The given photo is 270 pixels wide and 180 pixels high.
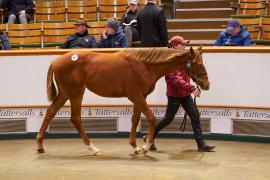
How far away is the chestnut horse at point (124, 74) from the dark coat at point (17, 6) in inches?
239

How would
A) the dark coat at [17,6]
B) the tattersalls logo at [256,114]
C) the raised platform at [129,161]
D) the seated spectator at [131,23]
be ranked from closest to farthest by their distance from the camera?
the raised platform at [129,161]
the tattersalls logo at [256,114]
the seated spectator at [131,23]
the dark coat at [17,6]

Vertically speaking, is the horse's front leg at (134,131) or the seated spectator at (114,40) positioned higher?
the seated spectator at (114,40)

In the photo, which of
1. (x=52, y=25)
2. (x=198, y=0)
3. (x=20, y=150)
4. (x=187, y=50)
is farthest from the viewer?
(x=198, y=0)

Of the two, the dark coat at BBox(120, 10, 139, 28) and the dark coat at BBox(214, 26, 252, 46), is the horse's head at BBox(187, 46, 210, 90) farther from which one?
the dark coat at BBox(120, 10, 139, 28)

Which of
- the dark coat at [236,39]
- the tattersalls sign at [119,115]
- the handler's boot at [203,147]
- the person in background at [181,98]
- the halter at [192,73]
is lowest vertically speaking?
the handler's boot at [203,147]

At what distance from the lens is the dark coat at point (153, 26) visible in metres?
10.8

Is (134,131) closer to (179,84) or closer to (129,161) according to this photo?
(129,161)

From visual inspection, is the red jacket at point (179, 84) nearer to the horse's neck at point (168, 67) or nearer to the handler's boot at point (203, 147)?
the horse's neck at point (168, 67)

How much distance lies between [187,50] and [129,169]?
1.85 metres

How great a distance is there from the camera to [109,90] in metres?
9.55

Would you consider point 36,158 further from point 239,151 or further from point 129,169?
point 239,151

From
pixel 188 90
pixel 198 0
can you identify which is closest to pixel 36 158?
pixel 188 90

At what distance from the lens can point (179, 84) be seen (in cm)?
980

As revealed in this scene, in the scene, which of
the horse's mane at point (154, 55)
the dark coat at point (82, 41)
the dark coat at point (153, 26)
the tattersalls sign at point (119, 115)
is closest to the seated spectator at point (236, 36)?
the dark coat at point (153, 26)
